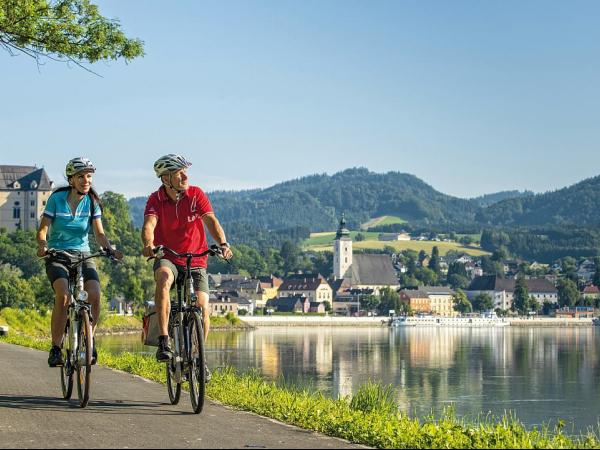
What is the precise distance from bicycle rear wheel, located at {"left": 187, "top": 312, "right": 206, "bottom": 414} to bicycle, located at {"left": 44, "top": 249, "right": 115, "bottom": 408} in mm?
921

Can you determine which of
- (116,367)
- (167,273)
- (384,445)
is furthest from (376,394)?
(384,445)

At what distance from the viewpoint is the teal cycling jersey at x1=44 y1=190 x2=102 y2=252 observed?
9812mm

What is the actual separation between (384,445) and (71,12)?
8294mm

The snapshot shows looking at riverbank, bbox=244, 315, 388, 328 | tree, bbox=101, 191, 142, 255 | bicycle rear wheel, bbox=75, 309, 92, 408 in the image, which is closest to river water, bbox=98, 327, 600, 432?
bicycle rear wheel, bbox=75, 309, 92, 408

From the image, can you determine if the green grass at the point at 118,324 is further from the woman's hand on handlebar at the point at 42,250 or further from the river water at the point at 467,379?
the woman's hand on handlebar at the point at 42,250

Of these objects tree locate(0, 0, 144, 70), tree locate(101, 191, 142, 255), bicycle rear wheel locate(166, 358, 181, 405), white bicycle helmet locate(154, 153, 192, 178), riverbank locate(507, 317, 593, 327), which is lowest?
riverbank locate(507, 317, 593, 327)

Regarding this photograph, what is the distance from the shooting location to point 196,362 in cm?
893

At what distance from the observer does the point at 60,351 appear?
9.85 metres

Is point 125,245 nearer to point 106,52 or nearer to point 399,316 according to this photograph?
point 399,316

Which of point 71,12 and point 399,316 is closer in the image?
point 71,12

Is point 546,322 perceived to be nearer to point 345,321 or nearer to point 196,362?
point 345,321

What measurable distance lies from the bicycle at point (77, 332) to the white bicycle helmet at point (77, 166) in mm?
779

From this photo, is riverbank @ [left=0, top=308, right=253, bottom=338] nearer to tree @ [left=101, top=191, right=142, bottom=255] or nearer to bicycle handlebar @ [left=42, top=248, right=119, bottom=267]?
tree @ [left=101, top=191, right=142, bottom=255]

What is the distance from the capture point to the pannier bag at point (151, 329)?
9.34 m
